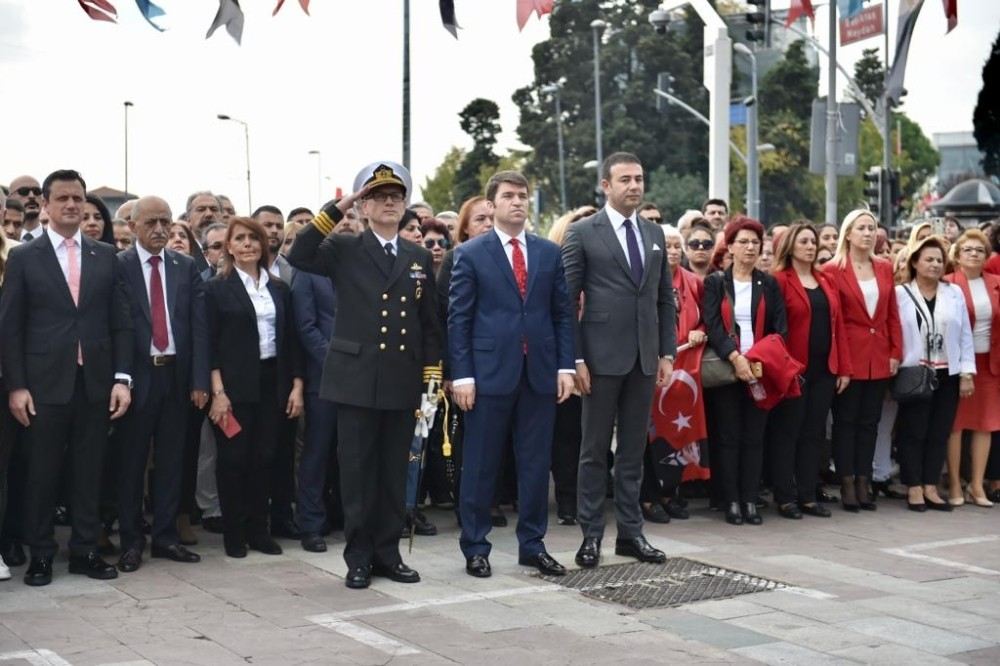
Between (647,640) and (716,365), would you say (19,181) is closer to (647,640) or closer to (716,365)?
(716,365)

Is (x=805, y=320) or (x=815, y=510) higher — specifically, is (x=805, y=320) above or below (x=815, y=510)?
above

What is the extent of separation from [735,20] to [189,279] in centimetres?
7027

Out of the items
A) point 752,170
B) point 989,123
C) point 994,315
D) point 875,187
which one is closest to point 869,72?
point 989,123

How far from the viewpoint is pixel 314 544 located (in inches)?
365

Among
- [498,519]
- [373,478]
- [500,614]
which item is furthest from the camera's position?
[498,519]

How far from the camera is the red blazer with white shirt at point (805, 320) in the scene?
1084cm

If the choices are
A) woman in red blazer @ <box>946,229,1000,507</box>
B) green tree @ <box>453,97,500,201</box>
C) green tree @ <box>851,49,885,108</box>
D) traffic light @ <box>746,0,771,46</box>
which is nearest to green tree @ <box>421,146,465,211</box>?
green tree @ <box>453,97,500,201</box>

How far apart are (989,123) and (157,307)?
8175 cm

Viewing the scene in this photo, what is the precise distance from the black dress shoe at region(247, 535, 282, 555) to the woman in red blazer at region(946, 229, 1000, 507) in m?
5.38

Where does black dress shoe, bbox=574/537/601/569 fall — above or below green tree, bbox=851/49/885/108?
below

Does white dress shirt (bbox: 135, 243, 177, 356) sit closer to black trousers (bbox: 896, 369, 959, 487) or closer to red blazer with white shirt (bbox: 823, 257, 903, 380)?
red blazer with white shirt (bbox: 823, 257, 903, 380)

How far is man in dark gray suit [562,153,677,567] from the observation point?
8.91m

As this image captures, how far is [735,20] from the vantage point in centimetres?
7625

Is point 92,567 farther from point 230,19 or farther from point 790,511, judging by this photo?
point 790,511
